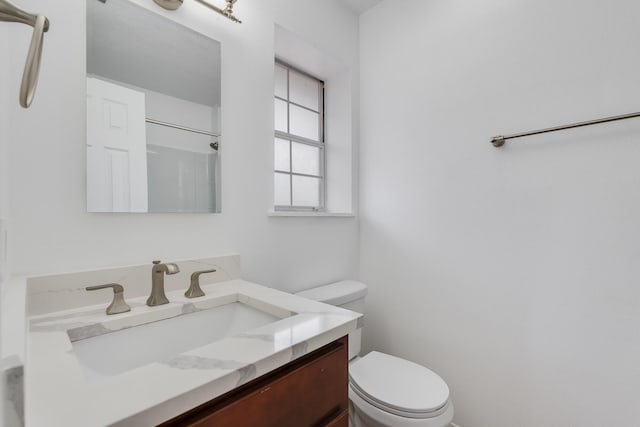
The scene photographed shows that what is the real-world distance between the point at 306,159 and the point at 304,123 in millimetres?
246

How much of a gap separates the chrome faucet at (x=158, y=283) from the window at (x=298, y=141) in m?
0.89

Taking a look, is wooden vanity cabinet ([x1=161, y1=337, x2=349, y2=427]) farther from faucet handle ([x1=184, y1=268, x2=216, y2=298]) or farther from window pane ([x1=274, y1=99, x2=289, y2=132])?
window pane ([x1=274, y1=99, x2=289, y2=132])

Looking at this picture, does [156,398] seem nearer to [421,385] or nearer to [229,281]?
[229,281]

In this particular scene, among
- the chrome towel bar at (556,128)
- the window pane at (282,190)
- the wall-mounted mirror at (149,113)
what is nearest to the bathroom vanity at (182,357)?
the wall-mounted mirror at (149,113)

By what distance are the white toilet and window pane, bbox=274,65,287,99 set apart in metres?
1.26

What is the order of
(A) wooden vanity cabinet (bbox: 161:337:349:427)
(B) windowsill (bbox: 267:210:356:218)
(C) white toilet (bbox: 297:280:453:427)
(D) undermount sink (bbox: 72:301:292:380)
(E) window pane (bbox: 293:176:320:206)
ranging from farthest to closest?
(E) window pane (bbox: 293:176:320:206) → (B) windowsill (bbox: 267:210:356:218) → (C) white toilet (bbox: 297:280:453:427) → (D) undermount sink (bbox: 72:301:292:380) → (A) wooden vanity cabinet (bbox: 161:337:349:427)

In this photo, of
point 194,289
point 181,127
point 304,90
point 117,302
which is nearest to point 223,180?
point 181,127

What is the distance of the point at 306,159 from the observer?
195cm

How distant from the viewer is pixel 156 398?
444mm

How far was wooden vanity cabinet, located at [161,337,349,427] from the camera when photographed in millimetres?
522

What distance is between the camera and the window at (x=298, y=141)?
1.80 meters

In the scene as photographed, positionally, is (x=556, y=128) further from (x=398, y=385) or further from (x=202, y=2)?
(x=202, y=2)

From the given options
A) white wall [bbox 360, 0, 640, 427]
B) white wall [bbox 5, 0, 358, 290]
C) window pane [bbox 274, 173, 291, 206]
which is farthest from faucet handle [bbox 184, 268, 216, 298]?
white wall [bbox 360, 0, 640, 427]

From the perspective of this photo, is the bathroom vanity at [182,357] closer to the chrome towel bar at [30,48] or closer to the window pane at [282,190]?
the chrome towel bar at [30,48]
